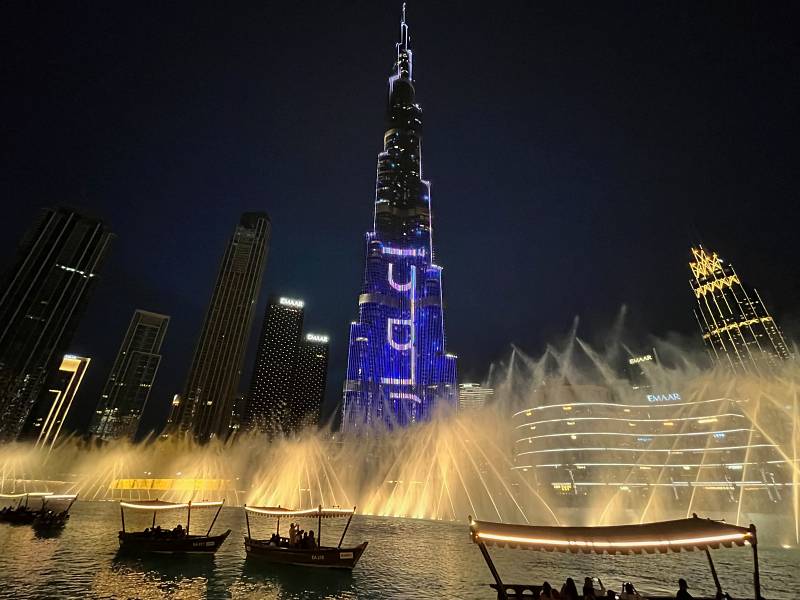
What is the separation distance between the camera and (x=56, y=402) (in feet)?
594

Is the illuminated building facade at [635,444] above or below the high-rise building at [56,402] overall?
below

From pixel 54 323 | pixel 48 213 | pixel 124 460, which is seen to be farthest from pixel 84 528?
pixel 48 213

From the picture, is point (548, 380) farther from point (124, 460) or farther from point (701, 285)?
point (701, 285)

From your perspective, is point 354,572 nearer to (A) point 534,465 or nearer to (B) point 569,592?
(B) point 569,592

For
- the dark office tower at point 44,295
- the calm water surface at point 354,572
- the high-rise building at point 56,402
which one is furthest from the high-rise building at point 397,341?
the high-rise building at point 56,402

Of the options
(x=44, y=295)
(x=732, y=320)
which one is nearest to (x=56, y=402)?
(x=44, y=295)

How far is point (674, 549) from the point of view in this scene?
14.6m

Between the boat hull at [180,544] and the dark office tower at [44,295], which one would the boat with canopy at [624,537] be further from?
the dark office tower at [44,295]

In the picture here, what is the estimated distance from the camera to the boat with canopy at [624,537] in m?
14.0

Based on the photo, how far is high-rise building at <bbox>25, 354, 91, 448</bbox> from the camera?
167250mm

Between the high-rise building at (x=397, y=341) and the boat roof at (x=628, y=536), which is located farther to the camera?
the high-rise building at (x=397, y=341)

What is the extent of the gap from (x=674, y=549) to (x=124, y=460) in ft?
422

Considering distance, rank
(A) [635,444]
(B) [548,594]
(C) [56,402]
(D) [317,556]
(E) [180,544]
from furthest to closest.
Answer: (C) [56,402]
(A) [635,444]
(E) [180,544]
(D) [317,556]
(B) [548,594]

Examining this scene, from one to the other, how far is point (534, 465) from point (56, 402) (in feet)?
683
